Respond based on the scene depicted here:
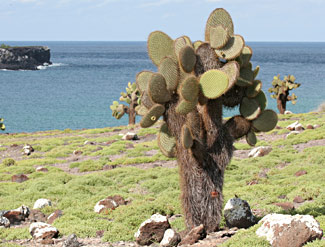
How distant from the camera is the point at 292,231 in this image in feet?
25.0

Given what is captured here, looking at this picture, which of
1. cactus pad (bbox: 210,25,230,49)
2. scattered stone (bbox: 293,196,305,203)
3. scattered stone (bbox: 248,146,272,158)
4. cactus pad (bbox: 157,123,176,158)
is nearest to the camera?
cactus pad (bbox: 210,25,230,49)

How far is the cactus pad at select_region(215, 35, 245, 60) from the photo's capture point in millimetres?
8988

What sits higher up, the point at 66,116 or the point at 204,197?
the point at 204,197

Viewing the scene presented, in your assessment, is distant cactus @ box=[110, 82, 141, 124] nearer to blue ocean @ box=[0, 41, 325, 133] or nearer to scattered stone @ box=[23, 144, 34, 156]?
scattered stone @ box=[23, 144, 34, 156]

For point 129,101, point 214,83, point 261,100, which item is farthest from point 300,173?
point 129,101

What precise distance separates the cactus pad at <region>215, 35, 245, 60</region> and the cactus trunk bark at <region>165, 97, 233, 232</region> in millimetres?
1035

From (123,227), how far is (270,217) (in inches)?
164

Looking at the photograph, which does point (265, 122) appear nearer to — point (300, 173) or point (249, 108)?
point (249, 108)

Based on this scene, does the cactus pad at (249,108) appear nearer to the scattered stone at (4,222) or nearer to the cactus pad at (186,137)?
the cactus pad at (186,137)

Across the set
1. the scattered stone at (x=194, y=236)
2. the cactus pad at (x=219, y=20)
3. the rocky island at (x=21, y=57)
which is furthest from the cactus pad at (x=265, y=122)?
the rocky island at (x=21, y=57)

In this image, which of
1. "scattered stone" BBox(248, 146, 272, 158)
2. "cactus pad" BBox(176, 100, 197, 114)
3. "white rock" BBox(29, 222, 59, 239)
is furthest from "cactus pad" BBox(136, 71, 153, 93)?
"scattered stone" BBox(248, 146, 272, 158)

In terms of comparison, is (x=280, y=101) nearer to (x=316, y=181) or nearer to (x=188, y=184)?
(x=316, y=181)

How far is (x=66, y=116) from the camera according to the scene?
69500 mm

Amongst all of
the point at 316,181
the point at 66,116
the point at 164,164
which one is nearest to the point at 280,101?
the point at 164,164
